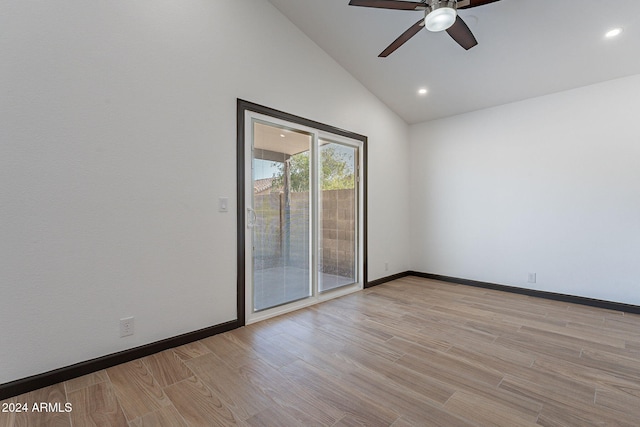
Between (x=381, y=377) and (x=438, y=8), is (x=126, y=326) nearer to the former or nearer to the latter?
(x=381, y=377)

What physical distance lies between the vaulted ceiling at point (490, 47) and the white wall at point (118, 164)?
0.85 m

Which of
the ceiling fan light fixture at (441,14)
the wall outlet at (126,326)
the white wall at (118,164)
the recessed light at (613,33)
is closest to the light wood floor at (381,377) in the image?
the wall outlet at (126,326)

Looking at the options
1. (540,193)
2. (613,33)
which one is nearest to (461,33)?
(613,33)

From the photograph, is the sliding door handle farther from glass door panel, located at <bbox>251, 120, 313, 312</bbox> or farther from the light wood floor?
the light wood floor

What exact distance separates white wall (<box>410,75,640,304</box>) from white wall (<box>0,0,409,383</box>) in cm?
302

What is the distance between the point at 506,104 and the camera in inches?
158

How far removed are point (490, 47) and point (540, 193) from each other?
1.96 m

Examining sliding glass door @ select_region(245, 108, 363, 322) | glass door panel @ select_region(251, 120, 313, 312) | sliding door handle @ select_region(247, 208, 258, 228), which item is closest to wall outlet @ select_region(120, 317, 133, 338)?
sliding glass door @ select_region(245, 108, 363, 322)

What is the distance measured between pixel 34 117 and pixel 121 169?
0.53m

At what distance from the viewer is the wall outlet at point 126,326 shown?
83.9 inches

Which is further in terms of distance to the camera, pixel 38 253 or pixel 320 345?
pixel 320 345

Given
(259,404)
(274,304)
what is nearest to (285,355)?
(259,404)

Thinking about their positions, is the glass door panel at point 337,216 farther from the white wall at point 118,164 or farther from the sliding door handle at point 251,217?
the white wall at point 118,164

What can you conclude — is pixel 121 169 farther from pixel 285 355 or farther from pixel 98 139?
pixel 285 355
